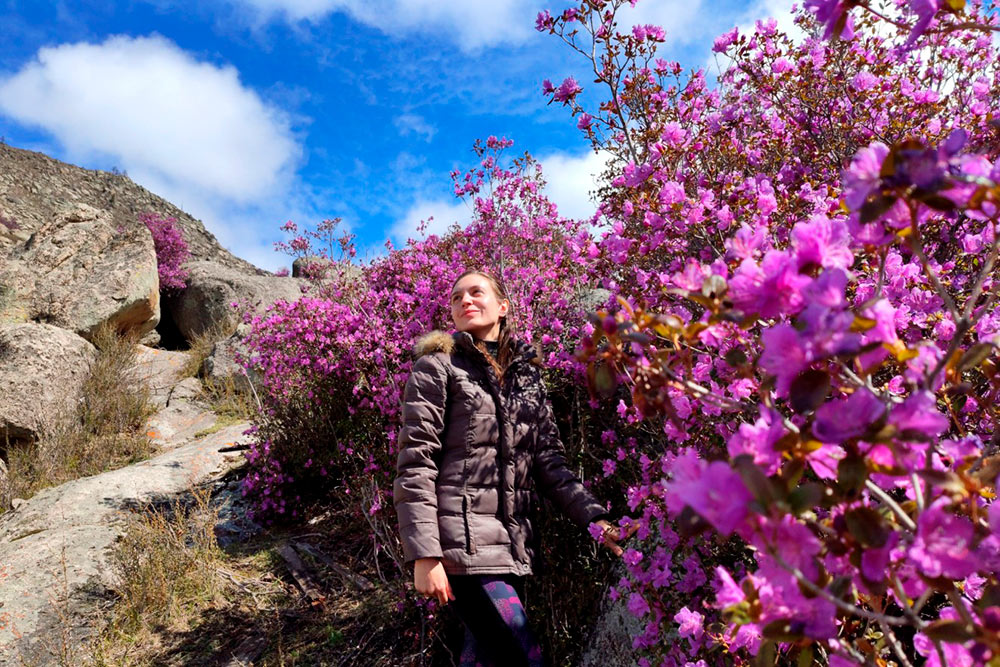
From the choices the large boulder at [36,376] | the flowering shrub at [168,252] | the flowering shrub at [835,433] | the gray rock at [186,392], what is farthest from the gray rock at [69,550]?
the flowering shrub at [168,252]

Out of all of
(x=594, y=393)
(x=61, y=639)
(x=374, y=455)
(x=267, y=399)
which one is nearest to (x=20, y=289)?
(x=267, y=399)

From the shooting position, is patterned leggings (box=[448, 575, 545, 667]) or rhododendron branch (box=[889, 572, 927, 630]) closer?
rhododendron branch (box=[889, 572, 927, 630])

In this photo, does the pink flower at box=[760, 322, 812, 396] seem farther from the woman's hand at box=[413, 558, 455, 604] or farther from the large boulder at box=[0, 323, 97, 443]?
the large boulder at box=[0, 323, 97, 443]

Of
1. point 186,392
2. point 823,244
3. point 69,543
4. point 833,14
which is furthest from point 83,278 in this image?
point 823,244

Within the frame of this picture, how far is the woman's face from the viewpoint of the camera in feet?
7.96

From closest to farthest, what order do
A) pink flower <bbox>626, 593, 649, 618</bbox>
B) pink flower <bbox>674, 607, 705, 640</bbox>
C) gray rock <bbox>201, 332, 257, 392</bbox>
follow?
pink flower <bbox>674, 607, 705, 640</bbox>, pink flower <bbox>626, 593, 649, 618</bbox>, gray rock <bbox>201, 332, 257, 392</bbox>

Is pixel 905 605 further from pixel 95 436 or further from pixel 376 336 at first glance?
pixel 95 436

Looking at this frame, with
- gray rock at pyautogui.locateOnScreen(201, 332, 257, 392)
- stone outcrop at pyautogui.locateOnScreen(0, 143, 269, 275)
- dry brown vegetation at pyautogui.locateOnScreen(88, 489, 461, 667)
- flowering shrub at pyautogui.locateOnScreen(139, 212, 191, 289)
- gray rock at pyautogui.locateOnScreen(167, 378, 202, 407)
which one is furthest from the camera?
stone outcrop at pyautogui.locateOnScreen(0, 143, 269, 275)

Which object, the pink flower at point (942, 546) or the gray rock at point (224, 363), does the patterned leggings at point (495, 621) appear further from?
the gray rock at point (224, 363)

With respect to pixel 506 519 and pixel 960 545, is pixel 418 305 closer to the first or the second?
pixel 506 519

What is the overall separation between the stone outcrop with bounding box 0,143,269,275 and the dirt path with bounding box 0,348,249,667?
38.9 feet

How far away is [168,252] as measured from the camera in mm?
15055

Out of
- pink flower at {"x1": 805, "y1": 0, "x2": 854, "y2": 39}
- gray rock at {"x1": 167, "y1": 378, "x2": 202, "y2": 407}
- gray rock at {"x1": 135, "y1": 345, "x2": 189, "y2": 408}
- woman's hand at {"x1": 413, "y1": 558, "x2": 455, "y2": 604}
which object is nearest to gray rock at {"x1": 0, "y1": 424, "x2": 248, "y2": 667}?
woman's hand at {"x1": 413, "y1": 558, "x2": 455, "y2": 604}

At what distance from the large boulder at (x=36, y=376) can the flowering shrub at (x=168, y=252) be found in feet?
17.4
